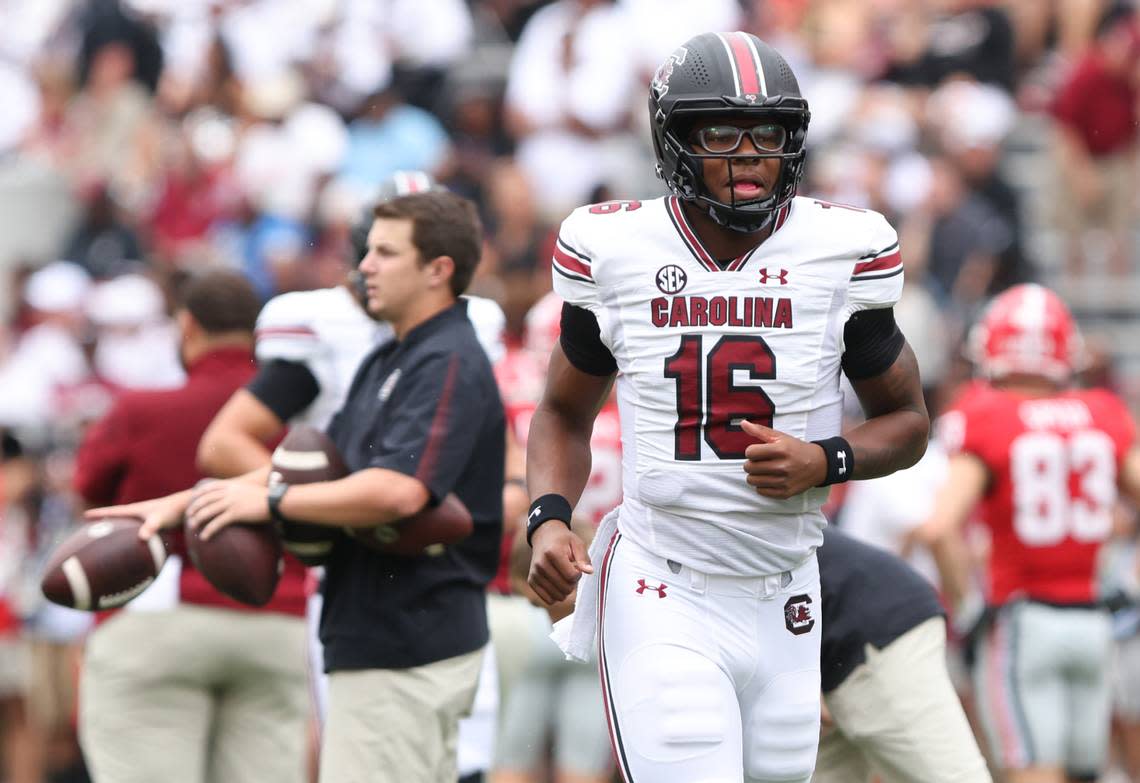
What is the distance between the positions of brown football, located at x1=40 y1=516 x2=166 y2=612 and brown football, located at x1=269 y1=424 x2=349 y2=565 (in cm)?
39

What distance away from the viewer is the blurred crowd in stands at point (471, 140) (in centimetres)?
1120

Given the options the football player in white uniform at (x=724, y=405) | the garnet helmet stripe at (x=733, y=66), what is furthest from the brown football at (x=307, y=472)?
the garnet helmet stripe at (x=733, y=66)

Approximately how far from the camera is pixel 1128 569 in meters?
8.35

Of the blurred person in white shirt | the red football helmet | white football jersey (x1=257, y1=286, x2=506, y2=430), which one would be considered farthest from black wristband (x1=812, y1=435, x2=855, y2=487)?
the blurred person in white shirt

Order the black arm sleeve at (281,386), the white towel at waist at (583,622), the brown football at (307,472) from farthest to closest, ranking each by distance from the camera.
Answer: the black arm sleeve at (281,386) < the brown football at (307,472) < the white towel at waist at (583,622)

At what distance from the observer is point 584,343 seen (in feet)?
13.4

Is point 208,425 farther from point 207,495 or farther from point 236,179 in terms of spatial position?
point 236,179

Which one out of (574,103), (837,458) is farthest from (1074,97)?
(837,458)

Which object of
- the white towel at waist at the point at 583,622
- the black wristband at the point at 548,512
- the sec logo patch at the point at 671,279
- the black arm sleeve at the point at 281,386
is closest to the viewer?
the sec logo patch at the point at 671,279

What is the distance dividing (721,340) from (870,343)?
0.35 metres

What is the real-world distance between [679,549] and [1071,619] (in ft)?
10.5

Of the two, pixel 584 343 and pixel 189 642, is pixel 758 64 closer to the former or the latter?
pixel 584 343

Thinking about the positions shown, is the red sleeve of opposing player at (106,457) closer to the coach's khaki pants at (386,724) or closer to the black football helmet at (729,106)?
the coach's khaki pants at (386,724)

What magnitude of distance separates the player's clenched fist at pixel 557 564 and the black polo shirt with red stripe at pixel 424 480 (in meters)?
0.78
